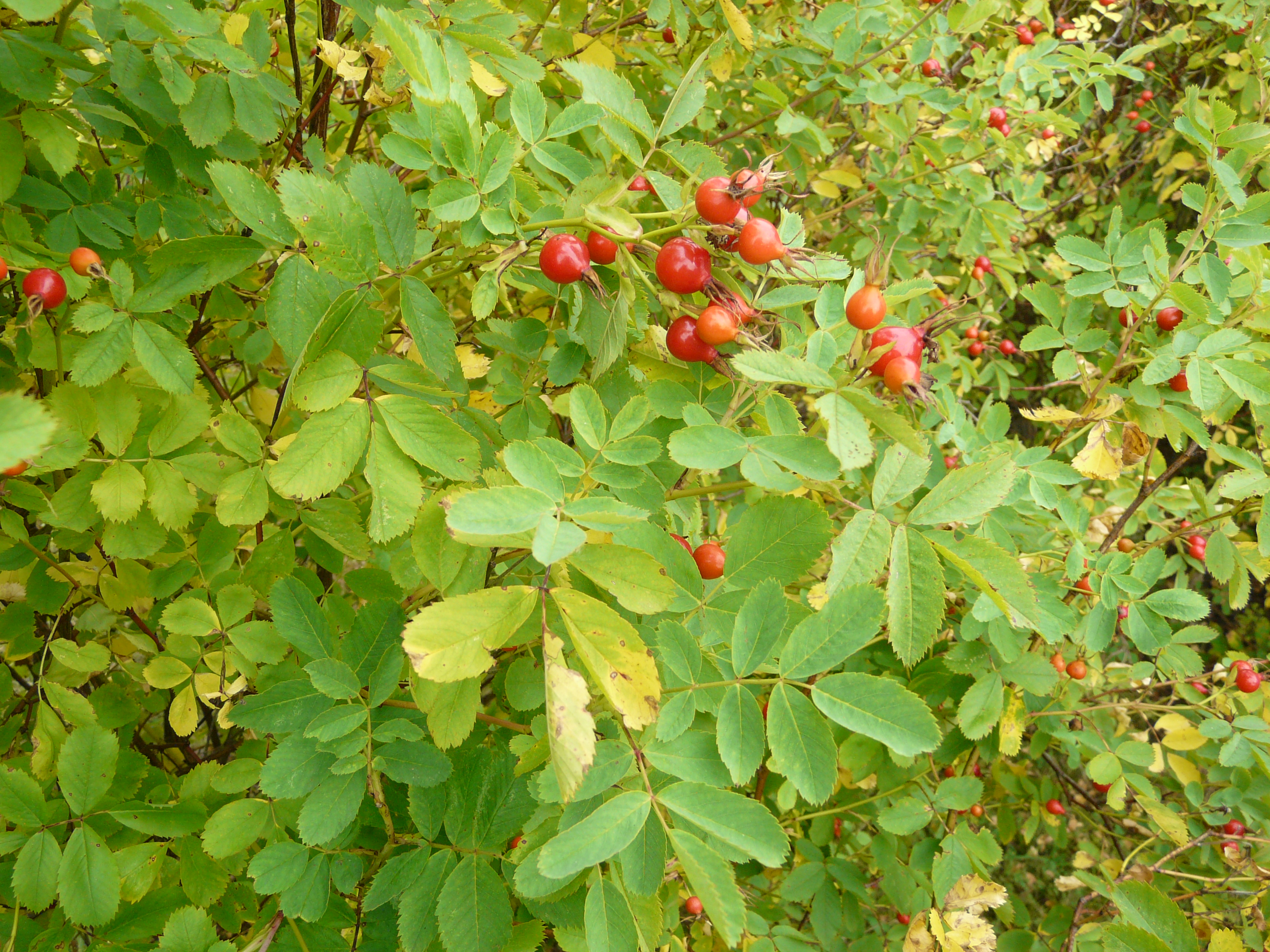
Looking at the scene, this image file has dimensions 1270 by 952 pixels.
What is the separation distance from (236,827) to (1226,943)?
68.1 inches

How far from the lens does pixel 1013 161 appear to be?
127 inches

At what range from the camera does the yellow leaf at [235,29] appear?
165cm

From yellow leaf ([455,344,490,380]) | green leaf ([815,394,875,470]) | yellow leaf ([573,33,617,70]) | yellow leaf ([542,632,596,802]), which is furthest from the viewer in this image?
yellow leaf ([573,33,617,70])

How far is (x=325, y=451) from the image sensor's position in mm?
1065

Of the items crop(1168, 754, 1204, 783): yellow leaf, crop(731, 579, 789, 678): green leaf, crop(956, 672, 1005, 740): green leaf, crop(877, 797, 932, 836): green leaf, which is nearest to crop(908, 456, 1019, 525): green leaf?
crop(731, 579, 789, 678): green leaf

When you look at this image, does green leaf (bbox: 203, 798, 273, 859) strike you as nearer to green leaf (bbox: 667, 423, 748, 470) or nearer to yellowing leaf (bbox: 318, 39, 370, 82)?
green leaf (bbox: 667, 423, 748, 470)

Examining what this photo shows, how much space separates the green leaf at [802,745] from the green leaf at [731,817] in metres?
0.06

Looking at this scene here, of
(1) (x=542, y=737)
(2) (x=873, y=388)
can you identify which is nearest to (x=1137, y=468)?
(2) (x=873, y=388)

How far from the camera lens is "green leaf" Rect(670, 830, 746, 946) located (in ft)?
2.87

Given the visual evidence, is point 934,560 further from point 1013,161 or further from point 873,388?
point 1013,161

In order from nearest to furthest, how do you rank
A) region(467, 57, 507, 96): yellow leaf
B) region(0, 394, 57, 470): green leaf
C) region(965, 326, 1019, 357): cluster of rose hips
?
1. region(0, 394, 57, 470): green leaf
2. region(467, 57, 507, 96): yellow leaf
3. region(965, 326, 1019, 357): cluster of rose hips

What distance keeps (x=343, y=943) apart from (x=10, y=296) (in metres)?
1.42

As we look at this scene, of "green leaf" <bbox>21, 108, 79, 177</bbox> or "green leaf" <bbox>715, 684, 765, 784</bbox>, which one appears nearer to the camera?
"green leaf" <bbox>715, 684, 765, 784</bbox>

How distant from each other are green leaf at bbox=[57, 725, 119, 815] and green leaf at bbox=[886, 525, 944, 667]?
129 cm
